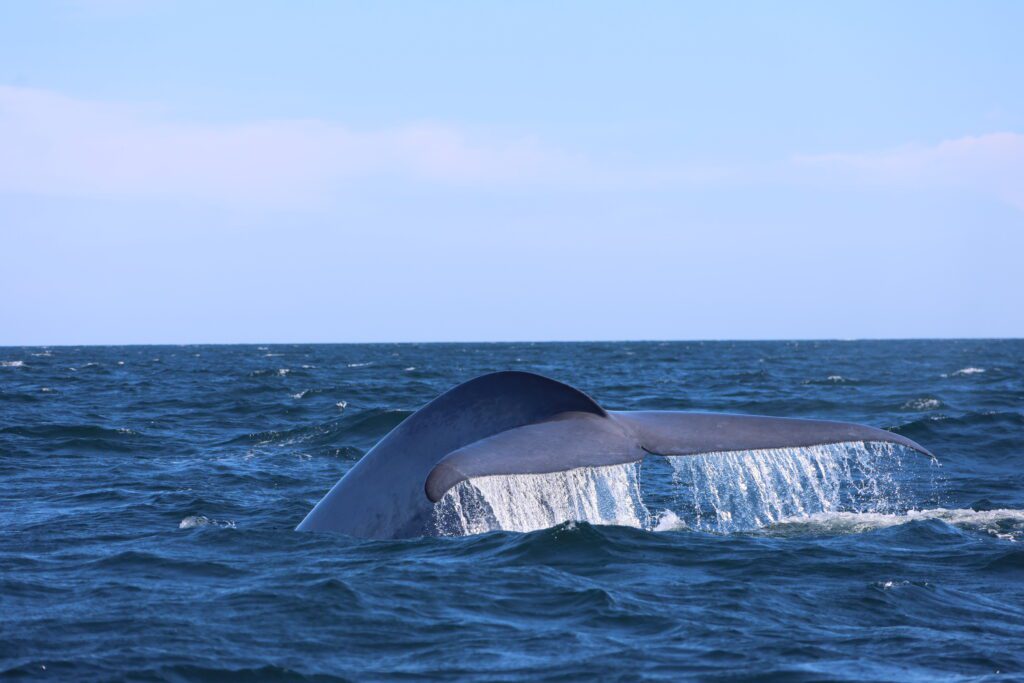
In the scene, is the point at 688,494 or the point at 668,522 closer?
the point at 668,522

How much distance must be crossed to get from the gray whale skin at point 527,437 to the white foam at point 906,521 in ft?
11.0

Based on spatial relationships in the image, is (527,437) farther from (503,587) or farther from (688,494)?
(688,494)

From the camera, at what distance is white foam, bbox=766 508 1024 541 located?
9633 millimetres

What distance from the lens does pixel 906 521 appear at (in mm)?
10023

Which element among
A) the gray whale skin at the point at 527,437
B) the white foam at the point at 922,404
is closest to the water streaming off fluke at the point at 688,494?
the gray whale skin at the point at 527,437

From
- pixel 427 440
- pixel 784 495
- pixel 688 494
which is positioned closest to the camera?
pixel 427 440

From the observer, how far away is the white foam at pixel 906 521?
9633mm

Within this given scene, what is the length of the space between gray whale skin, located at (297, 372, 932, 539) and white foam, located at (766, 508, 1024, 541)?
11.0 ft

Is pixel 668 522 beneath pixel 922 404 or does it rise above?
beneath

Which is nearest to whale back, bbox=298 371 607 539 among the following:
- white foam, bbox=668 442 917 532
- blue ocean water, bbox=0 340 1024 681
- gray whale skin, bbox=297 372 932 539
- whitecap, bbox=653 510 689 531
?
gray whale skin, bbox=297 372 932 539

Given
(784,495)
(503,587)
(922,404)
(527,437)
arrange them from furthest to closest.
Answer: (922,404) → (784,495) → (503,587) → (527,437)

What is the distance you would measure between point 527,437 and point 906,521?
5178 millimetres

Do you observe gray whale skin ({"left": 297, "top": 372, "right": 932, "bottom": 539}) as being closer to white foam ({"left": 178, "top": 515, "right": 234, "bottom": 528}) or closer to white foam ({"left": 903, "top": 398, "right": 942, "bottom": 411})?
white foam ({"left": 178, "top": 515, "right": 234, "bottom": 528})

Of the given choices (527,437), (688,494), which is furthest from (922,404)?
(527,437)
